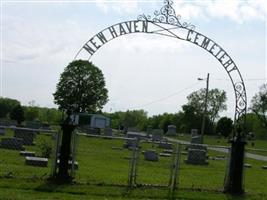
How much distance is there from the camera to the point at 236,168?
15086mm

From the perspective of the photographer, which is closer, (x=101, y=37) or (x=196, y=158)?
(x=101, y=37)

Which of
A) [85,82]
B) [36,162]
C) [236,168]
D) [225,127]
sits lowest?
[36,162]

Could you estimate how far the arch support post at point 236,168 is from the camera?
15.0 metres

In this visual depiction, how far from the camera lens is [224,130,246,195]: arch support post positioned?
49.1 feet

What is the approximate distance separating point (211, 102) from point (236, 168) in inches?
3898

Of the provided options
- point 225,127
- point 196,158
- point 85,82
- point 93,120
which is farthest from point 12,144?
point 225,127

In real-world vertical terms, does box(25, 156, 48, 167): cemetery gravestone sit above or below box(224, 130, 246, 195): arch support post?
below

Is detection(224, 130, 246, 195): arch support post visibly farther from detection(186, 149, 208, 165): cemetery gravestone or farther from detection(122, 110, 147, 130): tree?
detection(122, 110, 147, 130): tree

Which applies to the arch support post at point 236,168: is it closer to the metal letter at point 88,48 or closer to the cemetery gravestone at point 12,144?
the metal letter at point 88,48

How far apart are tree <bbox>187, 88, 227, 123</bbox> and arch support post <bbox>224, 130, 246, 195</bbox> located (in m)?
91.6

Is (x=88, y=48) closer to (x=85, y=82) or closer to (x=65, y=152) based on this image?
(x=65, y=152)

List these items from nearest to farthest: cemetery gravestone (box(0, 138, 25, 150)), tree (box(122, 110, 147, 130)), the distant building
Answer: cemetery gravestone (box(0, 138, 25, 150)) < the distant building < tree (box(122, 110, 147, 130))

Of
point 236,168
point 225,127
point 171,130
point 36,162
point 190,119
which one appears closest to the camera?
point 236,168

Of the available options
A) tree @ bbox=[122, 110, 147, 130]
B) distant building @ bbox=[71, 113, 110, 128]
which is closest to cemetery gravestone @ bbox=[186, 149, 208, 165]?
distant building @ bbox=[71, 113, 110, 128]
